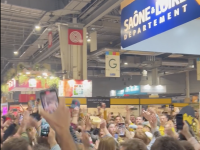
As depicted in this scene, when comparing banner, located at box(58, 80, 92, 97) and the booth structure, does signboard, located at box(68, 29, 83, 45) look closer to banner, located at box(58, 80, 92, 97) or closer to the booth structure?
banner, located at box(58, 80, 92, 97)

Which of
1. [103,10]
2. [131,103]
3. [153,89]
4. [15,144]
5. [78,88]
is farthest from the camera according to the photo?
[153,89]

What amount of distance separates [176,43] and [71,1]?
414cm

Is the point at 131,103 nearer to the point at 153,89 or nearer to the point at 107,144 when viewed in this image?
the point at 153,89

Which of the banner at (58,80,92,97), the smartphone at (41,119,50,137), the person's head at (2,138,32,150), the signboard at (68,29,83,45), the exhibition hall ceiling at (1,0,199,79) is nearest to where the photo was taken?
the exhibition hall ceiling at (1,0,199,79)

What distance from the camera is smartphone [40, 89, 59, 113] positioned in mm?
1304

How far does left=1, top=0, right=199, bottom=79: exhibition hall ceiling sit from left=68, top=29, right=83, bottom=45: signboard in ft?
1.51

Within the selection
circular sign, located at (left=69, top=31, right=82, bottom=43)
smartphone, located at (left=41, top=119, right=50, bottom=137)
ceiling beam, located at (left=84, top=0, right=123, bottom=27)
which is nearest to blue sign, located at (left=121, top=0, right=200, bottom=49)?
smartphone, located at (left=41, top=119, right=50, bottom=137)

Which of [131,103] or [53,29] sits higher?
[53,29]

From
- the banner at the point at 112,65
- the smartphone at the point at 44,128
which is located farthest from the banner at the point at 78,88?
the smartphone at the point at 44,128

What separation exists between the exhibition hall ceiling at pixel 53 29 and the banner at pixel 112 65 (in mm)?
1362

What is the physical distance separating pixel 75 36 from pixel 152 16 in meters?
5.89

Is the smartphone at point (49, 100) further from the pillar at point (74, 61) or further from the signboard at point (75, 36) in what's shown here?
the pillar at point (74, 61)

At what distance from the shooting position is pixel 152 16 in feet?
12.4

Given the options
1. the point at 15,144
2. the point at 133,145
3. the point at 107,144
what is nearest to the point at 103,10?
the point at 107,144
